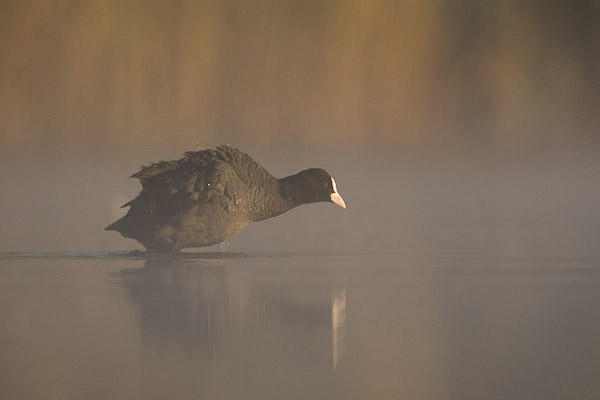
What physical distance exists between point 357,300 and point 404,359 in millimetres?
1693

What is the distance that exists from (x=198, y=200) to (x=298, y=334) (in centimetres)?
431

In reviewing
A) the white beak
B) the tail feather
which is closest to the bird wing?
the tail feather

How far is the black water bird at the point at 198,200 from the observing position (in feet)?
25.5

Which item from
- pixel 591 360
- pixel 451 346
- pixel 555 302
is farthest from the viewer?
pixel 555 302

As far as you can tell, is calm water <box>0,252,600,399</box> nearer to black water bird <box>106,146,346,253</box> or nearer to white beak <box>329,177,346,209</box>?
black water bird <box>106,146,346,253</box>

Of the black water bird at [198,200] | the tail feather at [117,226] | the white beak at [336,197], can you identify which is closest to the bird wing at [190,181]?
the black water bird at [198,200]

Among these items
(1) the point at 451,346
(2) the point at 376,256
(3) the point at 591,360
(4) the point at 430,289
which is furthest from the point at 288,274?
(3) the point at 591,360

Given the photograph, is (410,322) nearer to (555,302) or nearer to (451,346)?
(451,346)

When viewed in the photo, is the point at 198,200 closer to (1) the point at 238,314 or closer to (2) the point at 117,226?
(2) the point at 117,226

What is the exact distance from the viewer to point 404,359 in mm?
3129

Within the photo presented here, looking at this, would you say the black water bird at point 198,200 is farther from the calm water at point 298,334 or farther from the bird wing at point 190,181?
the calm water at point 298,334

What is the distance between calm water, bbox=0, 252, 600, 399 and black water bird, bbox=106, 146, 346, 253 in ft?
4.45

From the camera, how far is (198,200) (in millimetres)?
7758

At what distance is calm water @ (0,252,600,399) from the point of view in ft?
8.87
